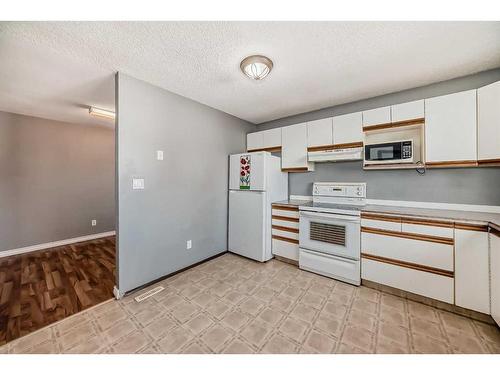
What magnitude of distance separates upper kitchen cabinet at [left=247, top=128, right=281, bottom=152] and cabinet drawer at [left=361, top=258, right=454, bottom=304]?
210cm

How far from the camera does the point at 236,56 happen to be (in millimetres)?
1785

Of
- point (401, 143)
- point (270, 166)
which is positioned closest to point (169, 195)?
point (270, 166)

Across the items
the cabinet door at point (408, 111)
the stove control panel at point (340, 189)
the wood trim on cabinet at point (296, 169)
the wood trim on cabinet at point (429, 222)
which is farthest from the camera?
the wood trim on cabinet at point (296, 169)

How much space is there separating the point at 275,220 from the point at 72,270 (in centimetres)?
296

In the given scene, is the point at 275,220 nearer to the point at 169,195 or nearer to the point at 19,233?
the point at 169,195

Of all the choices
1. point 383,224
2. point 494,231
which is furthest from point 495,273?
point 383,224

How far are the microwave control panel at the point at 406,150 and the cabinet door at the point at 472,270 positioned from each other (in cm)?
89

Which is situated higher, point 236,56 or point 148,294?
point 236,56

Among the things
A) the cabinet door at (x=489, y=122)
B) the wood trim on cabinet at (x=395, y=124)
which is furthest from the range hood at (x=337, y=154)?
the cabinet door at (x=489, y=122)

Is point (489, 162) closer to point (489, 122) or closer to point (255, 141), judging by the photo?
point (489, 122)

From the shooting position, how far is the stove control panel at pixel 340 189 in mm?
2710

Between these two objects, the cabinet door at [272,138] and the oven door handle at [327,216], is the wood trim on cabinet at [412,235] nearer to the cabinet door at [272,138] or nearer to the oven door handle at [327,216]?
the oven door handle at [327,216]

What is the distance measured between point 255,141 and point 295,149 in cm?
85
